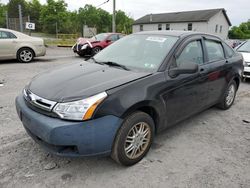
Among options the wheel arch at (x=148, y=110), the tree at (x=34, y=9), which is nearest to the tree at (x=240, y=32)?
the tree at (x=34, y=9)

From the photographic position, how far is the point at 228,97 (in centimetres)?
459

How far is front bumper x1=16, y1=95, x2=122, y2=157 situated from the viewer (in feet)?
7.06

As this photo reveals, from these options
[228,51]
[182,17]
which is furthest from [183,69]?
[182,17]

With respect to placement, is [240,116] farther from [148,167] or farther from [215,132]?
[148,167]

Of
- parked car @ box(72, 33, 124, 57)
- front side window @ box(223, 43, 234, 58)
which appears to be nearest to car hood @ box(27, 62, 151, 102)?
front side window @ box(223, 43, 234, 58)

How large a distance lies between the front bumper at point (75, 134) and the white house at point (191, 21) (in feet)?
120

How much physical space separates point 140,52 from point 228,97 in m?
2.41

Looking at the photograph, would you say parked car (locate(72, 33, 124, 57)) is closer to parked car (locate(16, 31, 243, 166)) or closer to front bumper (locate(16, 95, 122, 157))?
parked car (locate(16, 31, 243, 166))

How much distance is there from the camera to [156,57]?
3.03 m

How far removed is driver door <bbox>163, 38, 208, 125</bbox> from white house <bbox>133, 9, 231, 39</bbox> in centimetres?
3469

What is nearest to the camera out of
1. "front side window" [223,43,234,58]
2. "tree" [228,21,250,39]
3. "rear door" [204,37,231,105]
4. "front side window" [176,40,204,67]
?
"front side window" [176,40,204,67]

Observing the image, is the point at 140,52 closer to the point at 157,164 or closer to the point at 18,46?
the point at 157,164

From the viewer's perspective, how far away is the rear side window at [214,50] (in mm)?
3775

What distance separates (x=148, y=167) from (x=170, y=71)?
4.06 feet
